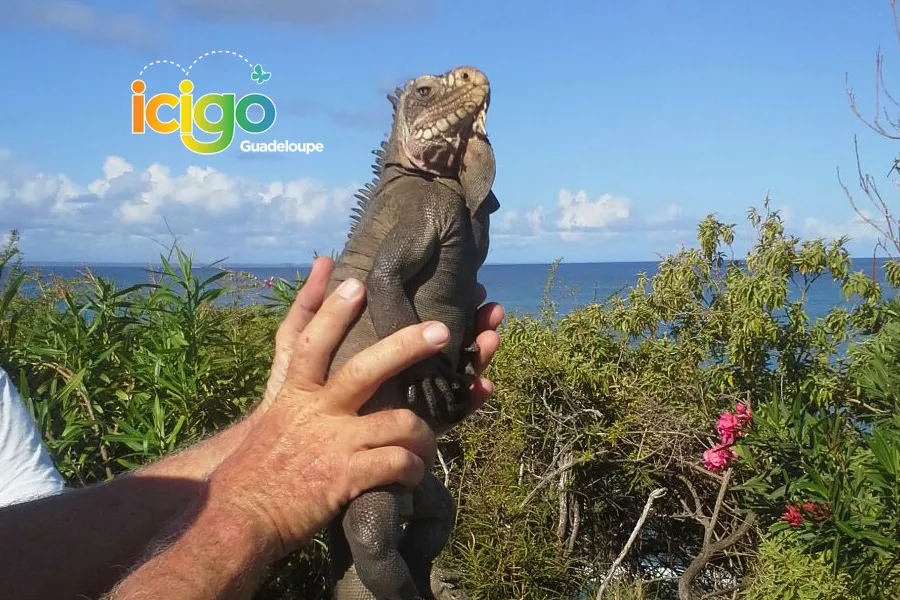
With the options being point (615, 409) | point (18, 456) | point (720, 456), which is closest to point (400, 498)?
point (18, 456)

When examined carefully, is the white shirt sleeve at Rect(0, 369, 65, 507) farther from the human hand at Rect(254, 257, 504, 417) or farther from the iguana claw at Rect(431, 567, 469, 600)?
the iguana claw at Rect(431, 567, 469, 600)

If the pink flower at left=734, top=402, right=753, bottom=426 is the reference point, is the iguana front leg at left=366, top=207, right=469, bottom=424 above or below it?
above

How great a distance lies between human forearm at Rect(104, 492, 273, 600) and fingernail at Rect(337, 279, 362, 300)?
29.9 inches

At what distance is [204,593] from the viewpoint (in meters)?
2.27

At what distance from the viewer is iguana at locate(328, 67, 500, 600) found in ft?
8.98

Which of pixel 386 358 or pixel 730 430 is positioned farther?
pixel 730 430

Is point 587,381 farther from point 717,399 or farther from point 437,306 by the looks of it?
point 437,306

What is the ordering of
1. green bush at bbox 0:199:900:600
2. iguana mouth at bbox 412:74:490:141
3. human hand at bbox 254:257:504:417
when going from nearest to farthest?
1. iguana mouth at bbox 412:74:490:141
2. human hand at bbox 254:257:504:417
3. green bush at bbox 0:199:900:600

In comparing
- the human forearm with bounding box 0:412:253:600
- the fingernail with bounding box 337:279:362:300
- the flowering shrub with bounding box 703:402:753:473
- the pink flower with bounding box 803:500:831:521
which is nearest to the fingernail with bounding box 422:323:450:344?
the fingernail with bounding box 337:279:362:300

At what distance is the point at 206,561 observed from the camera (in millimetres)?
2330

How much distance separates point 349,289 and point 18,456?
1386 mm

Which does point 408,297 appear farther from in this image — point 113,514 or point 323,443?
point 113,514

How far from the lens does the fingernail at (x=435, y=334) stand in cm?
258

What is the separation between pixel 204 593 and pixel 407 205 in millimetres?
1398
